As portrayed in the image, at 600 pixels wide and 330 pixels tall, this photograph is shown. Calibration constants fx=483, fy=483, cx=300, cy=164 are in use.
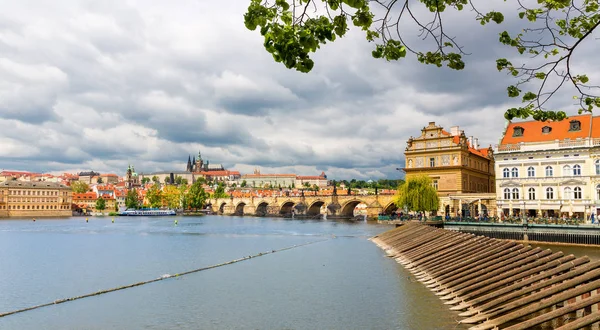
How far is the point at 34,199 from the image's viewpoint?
431 feet

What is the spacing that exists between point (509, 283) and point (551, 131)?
144 feet

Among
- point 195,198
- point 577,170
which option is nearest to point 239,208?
point 195,198

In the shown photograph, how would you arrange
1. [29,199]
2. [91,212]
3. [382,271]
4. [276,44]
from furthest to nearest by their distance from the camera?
[91,212]
[29,199]
[382,271]
[276,44]

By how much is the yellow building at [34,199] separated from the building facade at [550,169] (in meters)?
121

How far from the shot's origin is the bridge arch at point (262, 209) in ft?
449

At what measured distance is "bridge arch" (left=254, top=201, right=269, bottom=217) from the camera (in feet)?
449

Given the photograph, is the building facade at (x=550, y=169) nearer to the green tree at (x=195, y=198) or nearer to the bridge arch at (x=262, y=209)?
the bridge arch at (x=262, y=209)

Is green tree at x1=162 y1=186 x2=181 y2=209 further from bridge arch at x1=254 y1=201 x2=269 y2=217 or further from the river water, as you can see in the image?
the river water

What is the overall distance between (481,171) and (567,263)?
226 ft

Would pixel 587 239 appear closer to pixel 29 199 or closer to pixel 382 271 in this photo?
pixel 382 271

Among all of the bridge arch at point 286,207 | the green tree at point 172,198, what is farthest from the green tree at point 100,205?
the bridge arch at point 286,207

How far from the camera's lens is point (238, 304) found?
20047 mm

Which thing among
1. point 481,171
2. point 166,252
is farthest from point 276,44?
point 481,171

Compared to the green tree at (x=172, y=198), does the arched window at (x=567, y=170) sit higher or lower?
higher
